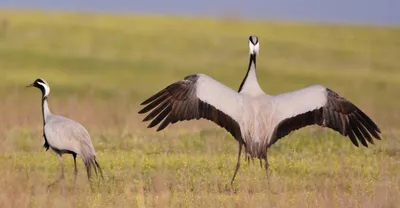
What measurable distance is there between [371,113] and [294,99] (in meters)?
10.1

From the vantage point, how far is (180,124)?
65.6 feet

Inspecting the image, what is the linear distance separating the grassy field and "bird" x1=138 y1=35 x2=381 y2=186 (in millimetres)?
511

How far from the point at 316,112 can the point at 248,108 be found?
0.85m

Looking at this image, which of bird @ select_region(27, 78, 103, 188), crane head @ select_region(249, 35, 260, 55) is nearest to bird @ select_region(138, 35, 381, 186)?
crane head @ select_region(249, 35, 260, 55)

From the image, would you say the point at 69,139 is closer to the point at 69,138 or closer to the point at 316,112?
the point at 69,138

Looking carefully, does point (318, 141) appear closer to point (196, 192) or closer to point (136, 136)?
point (136, 136)

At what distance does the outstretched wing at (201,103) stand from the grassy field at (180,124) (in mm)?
664

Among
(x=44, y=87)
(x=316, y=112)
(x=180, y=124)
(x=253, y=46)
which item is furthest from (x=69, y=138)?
(x=180, y=124)

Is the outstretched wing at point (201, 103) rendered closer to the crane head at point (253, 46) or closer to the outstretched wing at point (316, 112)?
the outstretched wing at point (316, 112)

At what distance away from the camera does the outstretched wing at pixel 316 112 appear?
36.6 ft

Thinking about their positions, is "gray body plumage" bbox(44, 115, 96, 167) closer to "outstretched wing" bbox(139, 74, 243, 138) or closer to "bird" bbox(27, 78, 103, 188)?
"bird" bbox(27, 78, 103, 188)

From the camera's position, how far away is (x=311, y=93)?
1136cm

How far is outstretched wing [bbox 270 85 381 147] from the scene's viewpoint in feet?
36.6

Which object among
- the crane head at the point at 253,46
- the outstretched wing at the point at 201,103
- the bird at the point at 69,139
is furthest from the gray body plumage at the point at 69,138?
the crane head at the point at 253,46
